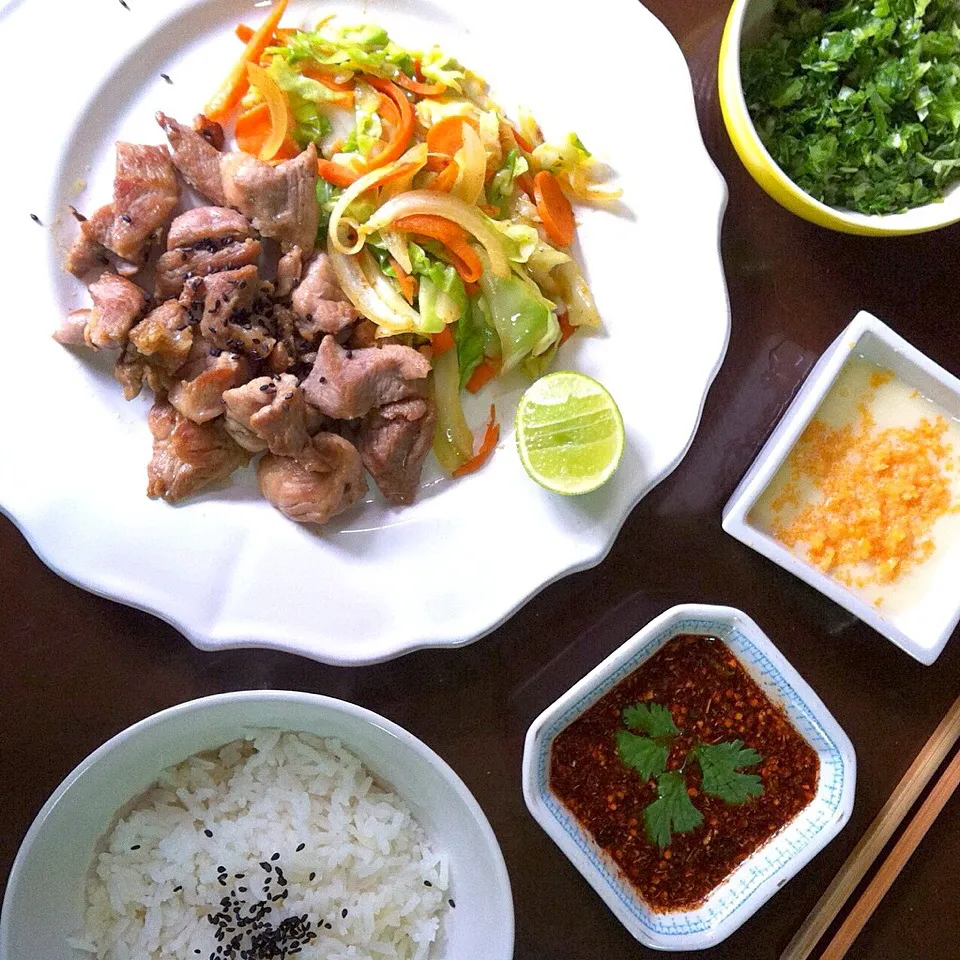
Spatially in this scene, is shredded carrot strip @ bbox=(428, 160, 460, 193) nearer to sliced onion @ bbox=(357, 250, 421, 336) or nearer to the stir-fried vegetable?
the stir-fried vegetable

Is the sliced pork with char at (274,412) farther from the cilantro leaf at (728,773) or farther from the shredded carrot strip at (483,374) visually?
the cilantro leaf at (728,773)

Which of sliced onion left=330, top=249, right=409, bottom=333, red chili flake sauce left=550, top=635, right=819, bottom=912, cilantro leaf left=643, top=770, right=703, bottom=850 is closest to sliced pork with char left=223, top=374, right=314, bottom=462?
sliced onion left=330, top=249, right=409, bottom=333

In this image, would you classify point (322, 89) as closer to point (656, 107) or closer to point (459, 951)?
point (656, 107)

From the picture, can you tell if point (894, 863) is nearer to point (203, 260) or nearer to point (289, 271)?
→ point (289, 271)

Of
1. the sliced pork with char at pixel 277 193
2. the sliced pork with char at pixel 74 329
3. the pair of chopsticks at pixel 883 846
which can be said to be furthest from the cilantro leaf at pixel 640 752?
the sliced pork with char at pixel 74 329

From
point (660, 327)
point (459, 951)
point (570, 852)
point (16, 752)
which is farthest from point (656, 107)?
point (16, 752)

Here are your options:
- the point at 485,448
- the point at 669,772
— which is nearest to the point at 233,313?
the point at 485,448
